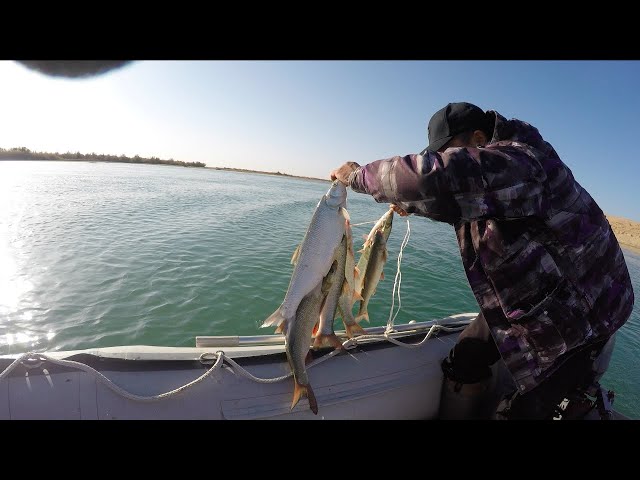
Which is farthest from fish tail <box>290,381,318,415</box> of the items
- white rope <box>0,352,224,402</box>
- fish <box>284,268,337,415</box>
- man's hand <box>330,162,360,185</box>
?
man's hand <box>330,162,360,185</box>

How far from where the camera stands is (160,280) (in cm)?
850

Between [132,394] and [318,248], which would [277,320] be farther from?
[132,394]

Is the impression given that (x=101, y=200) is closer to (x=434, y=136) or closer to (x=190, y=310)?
(x=190, y=310)

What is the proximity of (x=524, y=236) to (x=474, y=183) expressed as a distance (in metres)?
0.67

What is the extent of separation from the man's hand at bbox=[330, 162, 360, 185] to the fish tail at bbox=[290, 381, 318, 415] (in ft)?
5.99

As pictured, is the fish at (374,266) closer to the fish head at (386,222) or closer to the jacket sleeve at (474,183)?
the fish head at (386,222)

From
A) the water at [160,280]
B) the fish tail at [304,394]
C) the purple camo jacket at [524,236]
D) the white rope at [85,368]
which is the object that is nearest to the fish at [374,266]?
the fish tail at [304,394]

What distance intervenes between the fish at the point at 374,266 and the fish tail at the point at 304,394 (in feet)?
4.04

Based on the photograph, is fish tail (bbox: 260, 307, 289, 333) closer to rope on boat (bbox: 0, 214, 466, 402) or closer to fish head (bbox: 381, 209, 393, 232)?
rope on boat (bbox: 0, 214, 466, 402)

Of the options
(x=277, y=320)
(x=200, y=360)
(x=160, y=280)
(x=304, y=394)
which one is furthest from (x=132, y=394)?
(x=160, y=280)

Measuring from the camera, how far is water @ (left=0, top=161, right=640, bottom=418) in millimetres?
6453

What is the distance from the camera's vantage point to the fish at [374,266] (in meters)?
3.99

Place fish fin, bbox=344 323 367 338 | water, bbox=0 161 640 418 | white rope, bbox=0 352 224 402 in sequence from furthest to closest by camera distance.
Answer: water, bbox=0 161 640 418 < fish fin, bbox=344 323 367 338 < white rope, bbox=0 352 224 402
